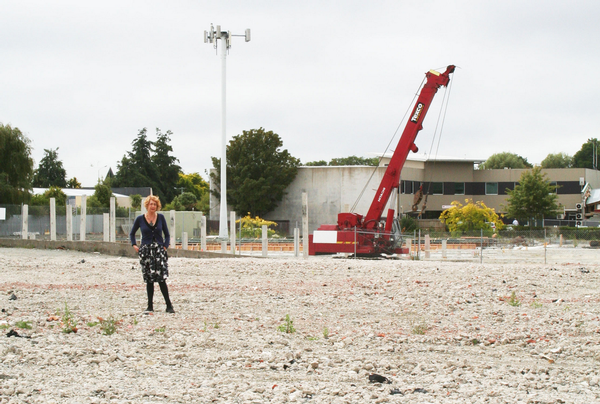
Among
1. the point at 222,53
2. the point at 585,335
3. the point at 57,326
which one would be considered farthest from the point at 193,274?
the point at 222,53

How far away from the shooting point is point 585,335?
27.4 feet

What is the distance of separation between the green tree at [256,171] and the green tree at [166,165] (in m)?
36.1

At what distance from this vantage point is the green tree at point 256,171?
57.2m

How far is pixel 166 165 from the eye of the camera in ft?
312

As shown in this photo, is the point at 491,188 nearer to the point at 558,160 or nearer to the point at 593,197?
the point at 593,197

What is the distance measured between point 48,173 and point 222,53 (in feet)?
204

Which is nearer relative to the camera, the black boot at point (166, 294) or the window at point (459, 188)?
the black boot at point (166, 294)

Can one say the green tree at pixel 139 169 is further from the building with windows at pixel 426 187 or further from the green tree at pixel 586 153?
the green tree at pixel 586 153

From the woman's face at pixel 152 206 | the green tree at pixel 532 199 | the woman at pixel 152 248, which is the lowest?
the woman at pixel 152 248

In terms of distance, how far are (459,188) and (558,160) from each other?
52820 mm

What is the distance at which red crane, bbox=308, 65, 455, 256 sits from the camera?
2562cm

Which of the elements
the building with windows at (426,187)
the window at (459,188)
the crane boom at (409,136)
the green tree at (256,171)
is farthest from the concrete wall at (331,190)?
the crane boom at (409,136)

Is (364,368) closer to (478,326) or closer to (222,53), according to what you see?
(478,326)

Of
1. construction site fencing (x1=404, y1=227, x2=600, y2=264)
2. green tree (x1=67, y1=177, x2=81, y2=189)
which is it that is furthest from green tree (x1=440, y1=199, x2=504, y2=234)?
green tree (x1=67, y1=177, x2=81, y2=189)
